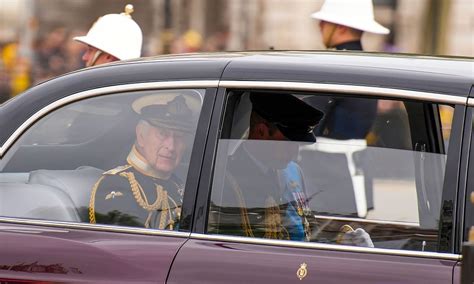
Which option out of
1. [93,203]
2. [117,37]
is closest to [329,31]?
[117,37]

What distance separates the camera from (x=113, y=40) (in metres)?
6.27

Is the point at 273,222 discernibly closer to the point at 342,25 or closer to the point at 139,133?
the point at 139,133

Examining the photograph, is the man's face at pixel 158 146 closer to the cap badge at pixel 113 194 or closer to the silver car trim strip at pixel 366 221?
the cap badge at pixel 113 194

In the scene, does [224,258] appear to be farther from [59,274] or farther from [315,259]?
[59,274]

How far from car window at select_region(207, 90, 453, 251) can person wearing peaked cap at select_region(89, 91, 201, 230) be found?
0.47 ft

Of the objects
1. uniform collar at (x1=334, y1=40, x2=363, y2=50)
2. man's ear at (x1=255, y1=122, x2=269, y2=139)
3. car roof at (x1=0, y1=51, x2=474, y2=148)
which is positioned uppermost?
uniform collar at (x1=334, y1=40, x2=363, y2=50)

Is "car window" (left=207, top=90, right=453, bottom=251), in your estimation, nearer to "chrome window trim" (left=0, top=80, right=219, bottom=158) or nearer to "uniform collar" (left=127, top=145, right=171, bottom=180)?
"chrome window trim" (left=0, top=80, right=219, bottom=158)

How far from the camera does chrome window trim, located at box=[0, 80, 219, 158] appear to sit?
3768 mm

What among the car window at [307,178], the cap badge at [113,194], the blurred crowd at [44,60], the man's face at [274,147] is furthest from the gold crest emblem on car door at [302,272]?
the blurred crowd at [44,60]

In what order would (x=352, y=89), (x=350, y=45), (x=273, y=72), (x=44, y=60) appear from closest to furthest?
(x=352, y=89)
(x=273, y=72)
(x=350, y=45)
(x=44, y=60)

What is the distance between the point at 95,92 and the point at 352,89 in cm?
84

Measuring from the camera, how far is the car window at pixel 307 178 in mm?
3697

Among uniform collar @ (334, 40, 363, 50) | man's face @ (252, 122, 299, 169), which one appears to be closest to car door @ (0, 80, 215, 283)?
man's face @ (252, 122, 299, 169)

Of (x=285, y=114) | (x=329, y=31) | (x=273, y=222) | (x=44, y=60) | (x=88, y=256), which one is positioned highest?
(x=329, y=31)
